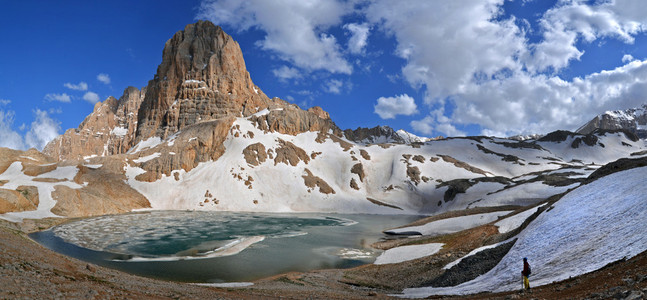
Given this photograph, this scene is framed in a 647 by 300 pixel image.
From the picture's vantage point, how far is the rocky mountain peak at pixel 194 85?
17500cm

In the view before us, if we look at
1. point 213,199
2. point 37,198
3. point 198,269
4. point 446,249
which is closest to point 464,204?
point 446,249

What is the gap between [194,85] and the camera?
584 feet

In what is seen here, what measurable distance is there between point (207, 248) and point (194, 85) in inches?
5825

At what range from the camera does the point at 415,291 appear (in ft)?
84.6

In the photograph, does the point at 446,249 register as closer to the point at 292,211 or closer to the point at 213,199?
the point at 292,211

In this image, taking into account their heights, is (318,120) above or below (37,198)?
above

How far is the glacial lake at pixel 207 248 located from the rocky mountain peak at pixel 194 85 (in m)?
112

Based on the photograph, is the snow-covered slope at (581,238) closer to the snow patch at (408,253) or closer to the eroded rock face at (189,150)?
the snow patch at (408,253)

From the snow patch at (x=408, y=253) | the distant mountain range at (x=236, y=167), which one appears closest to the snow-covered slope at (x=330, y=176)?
the distant mountain range at (x=236, y=167)

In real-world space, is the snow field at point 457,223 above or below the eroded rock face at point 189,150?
below

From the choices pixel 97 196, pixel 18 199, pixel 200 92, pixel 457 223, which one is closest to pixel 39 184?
pixel 97 196

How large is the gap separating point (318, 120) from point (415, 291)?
164 metres

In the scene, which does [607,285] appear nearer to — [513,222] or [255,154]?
[513,222]

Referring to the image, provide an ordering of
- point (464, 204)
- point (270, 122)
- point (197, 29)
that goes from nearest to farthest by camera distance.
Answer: point (464, 204) → point (270, 122) → point (197, 29)
